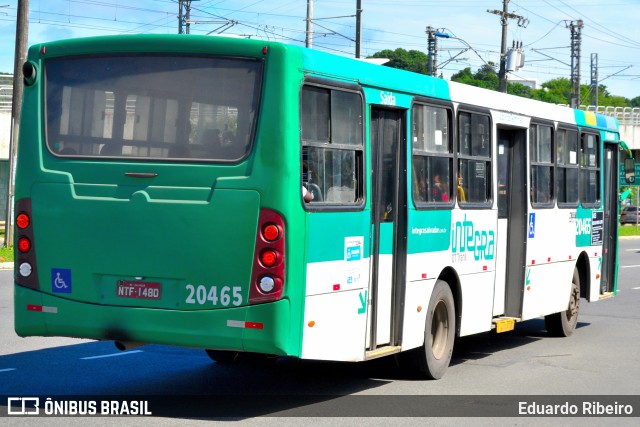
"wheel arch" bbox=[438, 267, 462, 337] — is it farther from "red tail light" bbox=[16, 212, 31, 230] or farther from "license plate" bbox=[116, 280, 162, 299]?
"red tail light" bbox=[16, 212, 31, 230]

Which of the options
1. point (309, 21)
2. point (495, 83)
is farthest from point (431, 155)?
point (495, 83)

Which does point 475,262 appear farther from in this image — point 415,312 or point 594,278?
point 594,278

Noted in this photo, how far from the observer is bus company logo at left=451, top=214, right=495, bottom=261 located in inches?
452

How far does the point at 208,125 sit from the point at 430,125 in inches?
122

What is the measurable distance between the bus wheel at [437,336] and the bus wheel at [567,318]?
3869mm

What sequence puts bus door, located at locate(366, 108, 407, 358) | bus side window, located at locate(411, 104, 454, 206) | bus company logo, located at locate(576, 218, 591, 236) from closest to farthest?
1. bus door, located at locate(366, 108, 407, 358)
2. bus side window, located at locate(411, 104, 454, 206)
3. bus company logo, located at locate(576, 218, 591, 236)

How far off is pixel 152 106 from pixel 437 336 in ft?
13.5

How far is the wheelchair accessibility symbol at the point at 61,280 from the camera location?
888 cm

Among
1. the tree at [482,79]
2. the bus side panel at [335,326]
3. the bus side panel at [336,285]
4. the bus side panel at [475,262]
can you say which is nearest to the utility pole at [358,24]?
the bus side panel at [475,262]

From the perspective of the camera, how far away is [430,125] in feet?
36.1

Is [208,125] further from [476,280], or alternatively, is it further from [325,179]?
[476,280]

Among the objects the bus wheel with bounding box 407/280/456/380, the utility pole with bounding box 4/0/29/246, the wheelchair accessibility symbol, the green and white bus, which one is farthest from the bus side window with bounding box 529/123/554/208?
the utility pole with bounding box 4/0/29/246

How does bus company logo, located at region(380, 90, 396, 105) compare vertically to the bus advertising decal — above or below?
above

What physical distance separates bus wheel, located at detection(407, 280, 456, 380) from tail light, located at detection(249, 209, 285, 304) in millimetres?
2914
